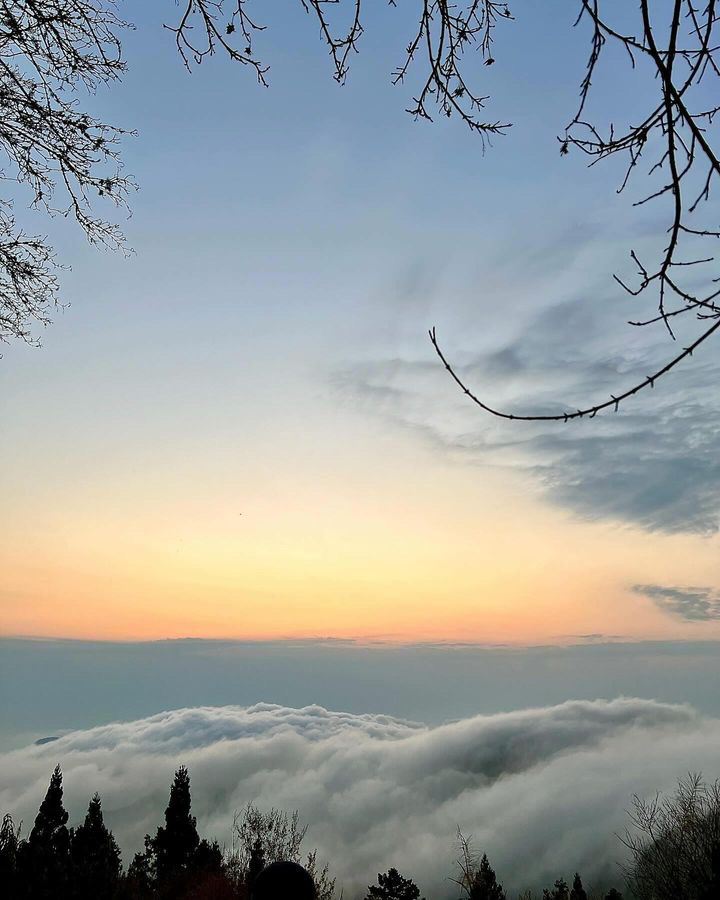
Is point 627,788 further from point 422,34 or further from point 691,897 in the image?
point 422,34

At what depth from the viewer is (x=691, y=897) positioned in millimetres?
31672

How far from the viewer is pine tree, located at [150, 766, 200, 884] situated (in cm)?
3988

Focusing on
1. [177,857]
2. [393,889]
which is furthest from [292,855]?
[393,889]

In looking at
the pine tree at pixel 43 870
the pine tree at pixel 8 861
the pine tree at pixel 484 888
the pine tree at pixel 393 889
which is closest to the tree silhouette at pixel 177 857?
the pine tree at pixel 393 889

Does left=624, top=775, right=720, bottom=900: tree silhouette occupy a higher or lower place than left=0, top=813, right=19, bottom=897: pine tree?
lower

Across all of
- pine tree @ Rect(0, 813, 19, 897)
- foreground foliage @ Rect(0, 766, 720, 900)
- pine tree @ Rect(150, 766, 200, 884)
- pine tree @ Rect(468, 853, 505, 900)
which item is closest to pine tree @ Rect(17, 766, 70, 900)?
pine tree @ Rect(0, 813, 19, 897)

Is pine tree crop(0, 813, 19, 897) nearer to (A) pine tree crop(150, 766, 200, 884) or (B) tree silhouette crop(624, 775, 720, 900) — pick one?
(B) tree silhouette crop(624, 775, 720, 900)

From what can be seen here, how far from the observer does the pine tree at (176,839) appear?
3988 centimetres

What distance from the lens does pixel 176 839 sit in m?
41.0

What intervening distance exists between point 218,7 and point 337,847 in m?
209

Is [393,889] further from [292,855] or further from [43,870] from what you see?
[43,870]

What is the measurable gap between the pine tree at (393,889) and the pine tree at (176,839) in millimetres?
10138

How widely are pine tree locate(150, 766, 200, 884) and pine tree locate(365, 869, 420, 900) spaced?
1014cm

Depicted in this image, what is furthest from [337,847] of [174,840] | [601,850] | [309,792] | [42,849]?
[42,849]
